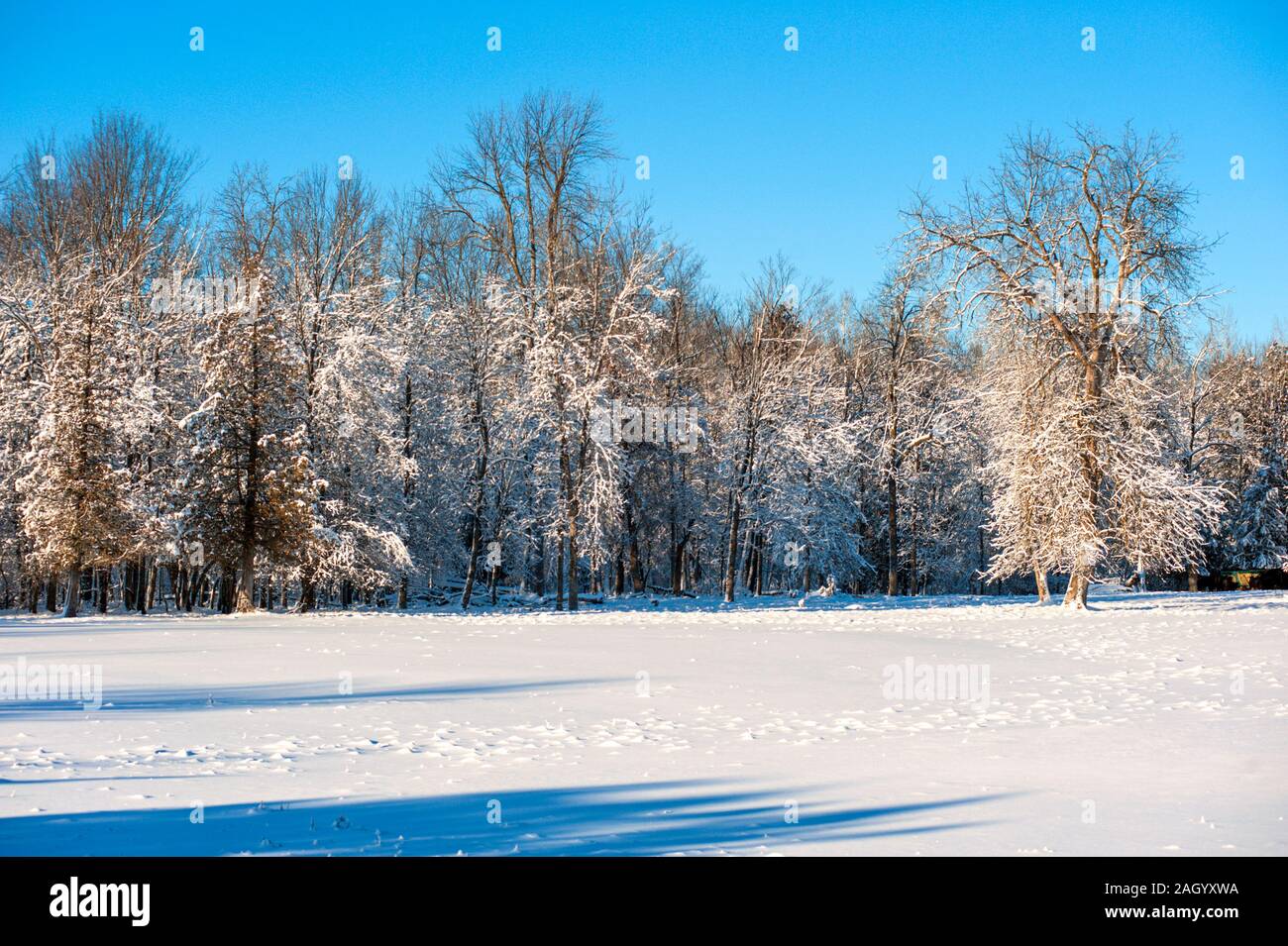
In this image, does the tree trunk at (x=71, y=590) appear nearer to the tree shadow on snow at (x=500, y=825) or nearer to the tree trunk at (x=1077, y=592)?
the tree shadow on snow at (x=500, y=825)

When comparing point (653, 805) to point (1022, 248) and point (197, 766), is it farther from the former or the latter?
point (1022, 248)

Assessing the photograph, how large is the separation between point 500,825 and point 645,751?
10.4 ft

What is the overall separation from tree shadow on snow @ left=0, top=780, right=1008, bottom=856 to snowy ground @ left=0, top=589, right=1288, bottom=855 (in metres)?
0.03

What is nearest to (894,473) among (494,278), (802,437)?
(802,437)

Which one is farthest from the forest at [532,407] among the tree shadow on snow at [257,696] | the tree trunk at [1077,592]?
the tree shadow on snow at [257,696]

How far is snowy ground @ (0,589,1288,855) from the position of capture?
23.4ft

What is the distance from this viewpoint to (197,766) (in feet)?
29.4

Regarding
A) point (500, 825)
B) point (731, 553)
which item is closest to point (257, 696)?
point (500, 825)

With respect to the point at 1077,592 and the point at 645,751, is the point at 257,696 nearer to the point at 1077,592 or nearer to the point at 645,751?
the point at 645,751

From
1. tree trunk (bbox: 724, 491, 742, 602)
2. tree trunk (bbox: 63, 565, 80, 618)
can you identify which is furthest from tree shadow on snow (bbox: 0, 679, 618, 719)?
tree trunk (bbox: 724, 491, 742, 602)

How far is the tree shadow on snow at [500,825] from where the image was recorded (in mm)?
6582

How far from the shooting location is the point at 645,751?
10.3 meters

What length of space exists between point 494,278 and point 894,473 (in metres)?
20.2

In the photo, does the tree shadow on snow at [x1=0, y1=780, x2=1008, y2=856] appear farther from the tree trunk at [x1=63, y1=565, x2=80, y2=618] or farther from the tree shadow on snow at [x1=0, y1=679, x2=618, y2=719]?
the tree trunk at [x1=63, y1=565, x2=80, y2=618]
